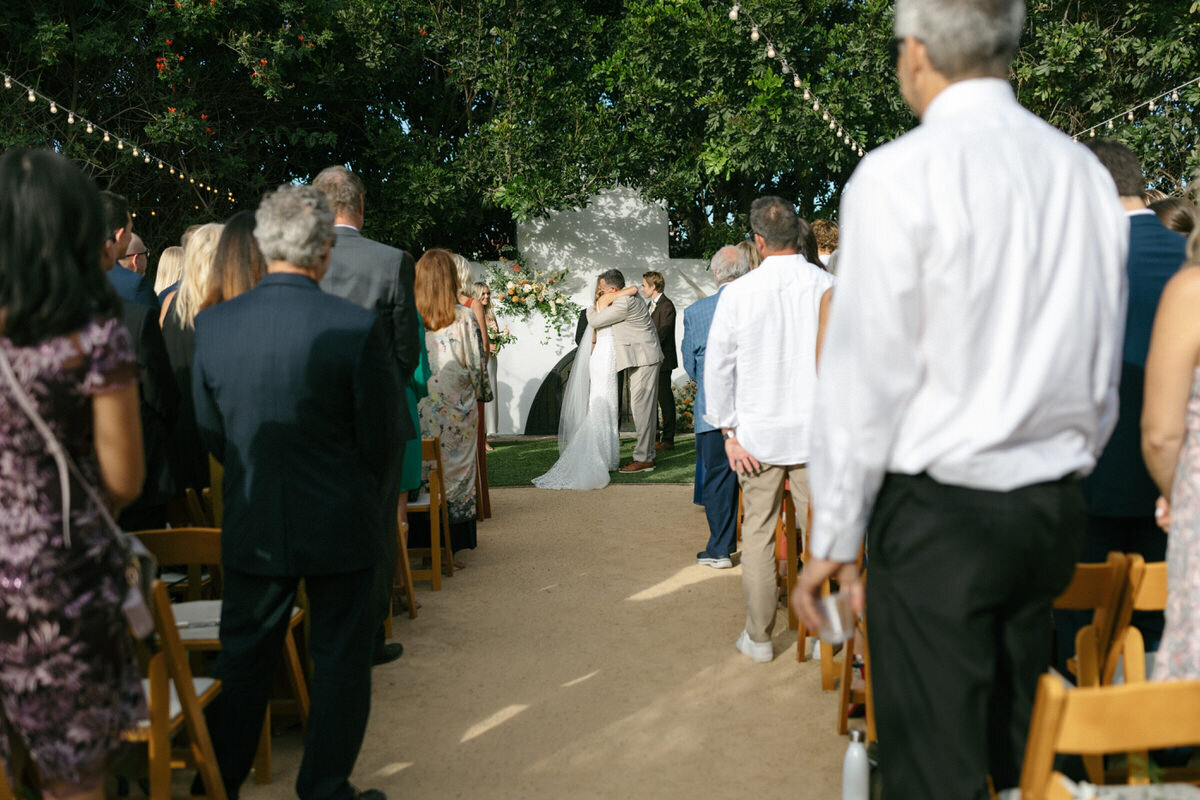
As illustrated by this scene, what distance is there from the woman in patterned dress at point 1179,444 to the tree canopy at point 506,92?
10.3 meters

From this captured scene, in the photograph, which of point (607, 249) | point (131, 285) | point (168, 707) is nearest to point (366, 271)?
point (131, 285)

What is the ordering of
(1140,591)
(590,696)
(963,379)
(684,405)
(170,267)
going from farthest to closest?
(684,405)
(170,267)
(590,696)
(1140,591)
(963,379)

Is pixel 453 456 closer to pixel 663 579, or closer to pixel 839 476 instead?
pixel 663 579

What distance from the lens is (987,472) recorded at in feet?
5.72

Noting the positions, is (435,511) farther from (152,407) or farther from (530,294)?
(530,294)

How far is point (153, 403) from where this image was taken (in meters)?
3.92

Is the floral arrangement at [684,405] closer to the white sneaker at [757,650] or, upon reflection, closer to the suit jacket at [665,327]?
the suit jacket at [665,327]

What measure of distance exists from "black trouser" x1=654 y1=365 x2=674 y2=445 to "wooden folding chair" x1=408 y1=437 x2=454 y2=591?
5225 millimetres

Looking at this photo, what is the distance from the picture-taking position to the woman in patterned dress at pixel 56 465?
1980mm

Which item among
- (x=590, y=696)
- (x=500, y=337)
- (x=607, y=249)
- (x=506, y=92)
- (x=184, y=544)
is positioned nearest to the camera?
(x=184, y=544)

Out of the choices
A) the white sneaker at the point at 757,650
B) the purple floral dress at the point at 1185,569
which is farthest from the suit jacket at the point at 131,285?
the purple floral dress at the point at 1185,569

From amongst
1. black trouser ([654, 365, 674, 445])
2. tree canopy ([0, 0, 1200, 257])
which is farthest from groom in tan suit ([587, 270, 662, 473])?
tree canopy ([0, 0, 1200, 257])

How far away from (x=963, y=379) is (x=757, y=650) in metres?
2.97

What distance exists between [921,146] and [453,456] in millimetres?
4868
